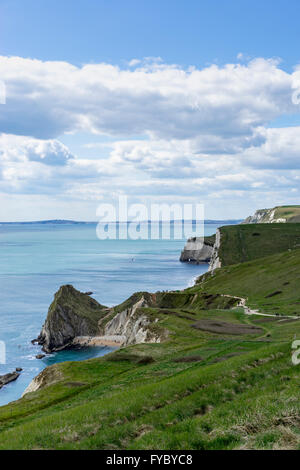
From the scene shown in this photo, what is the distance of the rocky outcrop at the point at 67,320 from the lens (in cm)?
12600

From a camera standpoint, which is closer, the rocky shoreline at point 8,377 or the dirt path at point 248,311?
the dirt path at point 248,311

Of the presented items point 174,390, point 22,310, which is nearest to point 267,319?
point 174,390

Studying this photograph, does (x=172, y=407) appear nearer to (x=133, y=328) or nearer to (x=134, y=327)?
(x=134, y=327)

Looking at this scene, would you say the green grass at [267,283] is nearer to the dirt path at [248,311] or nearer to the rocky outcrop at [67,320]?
the dirt path at [248,311]

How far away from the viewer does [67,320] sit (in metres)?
132

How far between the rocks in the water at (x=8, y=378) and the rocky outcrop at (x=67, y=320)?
24.4 m

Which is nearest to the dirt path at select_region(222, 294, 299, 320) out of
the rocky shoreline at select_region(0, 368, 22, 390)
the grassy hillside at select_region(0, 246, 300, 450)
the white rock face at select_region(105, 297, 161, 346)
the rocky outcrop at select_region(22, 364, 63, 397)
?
the white rock face at select_region(105, 297, 161, 346)

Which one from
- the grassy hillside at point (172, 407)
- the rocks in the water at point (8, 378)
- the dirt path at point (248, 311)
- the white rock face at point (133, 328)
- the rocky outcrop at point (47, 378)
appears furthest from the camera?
the rocks in the water at point (8, 378)

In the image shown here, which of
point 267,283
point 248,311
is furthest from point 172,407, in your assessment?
point 267,283

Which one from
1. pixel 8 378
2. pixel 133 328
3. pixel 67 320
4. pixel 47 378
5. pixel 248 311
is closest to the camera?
pixel 47 378

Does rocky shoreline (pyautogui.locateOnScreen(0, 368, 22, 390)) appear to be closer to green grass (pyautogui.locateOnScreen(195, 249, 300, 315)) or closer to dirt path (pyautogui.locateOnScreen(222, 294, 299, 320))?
dirt path (pyautogui.locateOnScreen(222, 294, 299, 320))

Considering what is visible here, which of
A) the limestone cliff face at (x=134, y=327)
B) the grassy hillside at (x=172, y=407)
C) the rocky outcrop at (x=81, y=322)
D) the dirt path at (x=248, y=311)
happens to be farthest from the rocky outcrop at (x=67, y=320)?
the grassy hillside at (x=172, y=407)

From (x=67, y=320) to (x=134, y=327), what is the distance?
5801cm

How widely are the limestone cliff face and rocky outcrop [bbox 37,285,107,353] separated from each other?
515 centimetres
